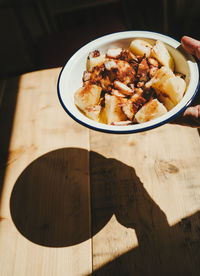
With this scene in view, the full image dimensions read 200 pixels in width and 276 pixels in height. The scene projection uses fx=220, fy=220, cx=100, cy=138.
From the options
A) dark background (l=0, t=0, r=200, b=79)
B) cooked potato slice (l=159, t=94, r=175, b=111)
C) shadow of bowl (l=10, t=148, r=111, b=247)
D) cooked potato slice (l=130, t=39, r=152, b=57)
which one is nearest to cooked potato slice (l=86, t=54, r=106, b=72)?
cooked potato slice (l=130, t=39, r=152, b=57)

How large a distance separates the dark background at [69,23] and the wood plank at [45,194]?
77 centimetres

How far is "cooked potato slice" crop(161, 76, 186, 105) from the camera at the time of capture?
57cm

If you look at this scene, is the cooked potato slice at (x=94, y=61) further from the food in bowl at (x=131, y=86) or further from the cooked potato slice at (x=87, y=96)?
the cooked potato slice at (x=87, y=96)

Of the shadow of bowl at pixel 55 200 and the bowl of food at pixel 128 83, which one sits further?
the shadow of bowl at pixel 55 200

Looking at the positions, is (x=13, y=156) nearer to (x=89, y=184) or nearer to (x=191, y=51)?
(x=89, y=184)

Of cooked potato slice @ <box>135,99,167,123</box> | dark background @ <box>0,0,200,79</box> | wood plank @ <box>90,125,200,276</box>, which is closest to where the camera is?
cooked potato slice @ <box>135,99,167,123</box>

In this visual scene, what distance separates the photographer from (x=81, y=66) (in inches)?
27.9

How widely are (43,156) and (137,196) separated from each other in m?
0.42

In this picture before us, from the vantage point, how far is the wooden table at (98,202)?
69 centimetres

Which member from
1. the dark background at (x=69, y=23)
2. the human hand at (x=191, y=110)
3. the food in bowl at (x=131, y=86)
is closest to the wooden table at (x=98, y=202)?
the human hand at (x=191, y=110)

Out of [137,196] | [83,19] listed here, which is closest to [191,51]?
[137,196]

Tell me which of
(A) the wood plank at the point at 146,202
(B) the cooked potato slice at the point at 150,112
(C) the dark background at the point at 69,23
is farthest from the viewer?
(C) the dark background at the point at 69,23

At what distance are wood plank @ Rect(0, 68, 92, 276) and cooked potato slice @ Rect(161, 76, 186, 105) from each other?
1.43 feet

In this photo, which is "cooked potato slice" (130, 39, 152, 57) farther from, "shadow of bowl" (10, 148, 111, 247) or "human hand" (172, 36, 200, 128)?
"shadow of bowl" (10, 148, 111, 247)
